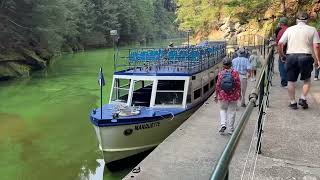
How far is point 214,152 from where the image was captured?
880 cm

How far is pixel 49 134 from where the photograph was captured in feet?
55.8

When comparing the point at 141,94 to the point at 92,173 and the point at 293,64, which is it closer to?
the point at 92,173

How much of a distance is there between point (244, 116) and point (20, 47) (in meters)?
40.4

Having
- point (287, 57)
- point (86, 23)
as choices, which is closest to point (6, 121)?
point (287, 57)

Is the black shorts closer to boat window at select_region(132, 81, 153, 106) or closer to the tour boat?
the tour boat

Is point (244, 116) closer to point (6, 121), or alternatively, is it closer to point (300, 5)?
point (6, 121)

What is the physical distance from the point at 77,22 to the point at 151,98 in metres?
64.5

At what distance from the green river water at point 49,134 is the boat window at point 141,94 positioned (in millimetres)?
2210

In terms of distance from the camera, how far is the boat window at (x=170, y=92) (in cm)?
1341

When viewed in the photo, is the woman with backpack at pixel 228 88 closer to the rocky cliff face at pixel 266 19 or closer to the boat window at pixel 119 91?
the boat window at pixel 119 91

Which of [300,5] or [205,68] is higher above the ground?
[300,5]

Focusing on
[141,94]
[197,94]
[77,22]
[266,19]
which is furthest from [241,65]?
[77,22]

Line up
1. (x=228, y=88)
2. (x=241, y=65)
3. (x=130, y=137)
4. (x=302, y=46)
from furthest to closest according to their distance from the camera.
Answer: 1. (x=130, y=137)
2. (x=241, y=65)
3. (x=228, y=88)
4. (x=302, y=46)

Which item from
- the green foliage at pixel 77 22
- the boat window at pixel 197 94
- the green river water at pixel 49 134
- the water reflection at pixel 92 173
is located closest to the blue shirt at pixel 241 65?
the boat window at pixel 197 94
